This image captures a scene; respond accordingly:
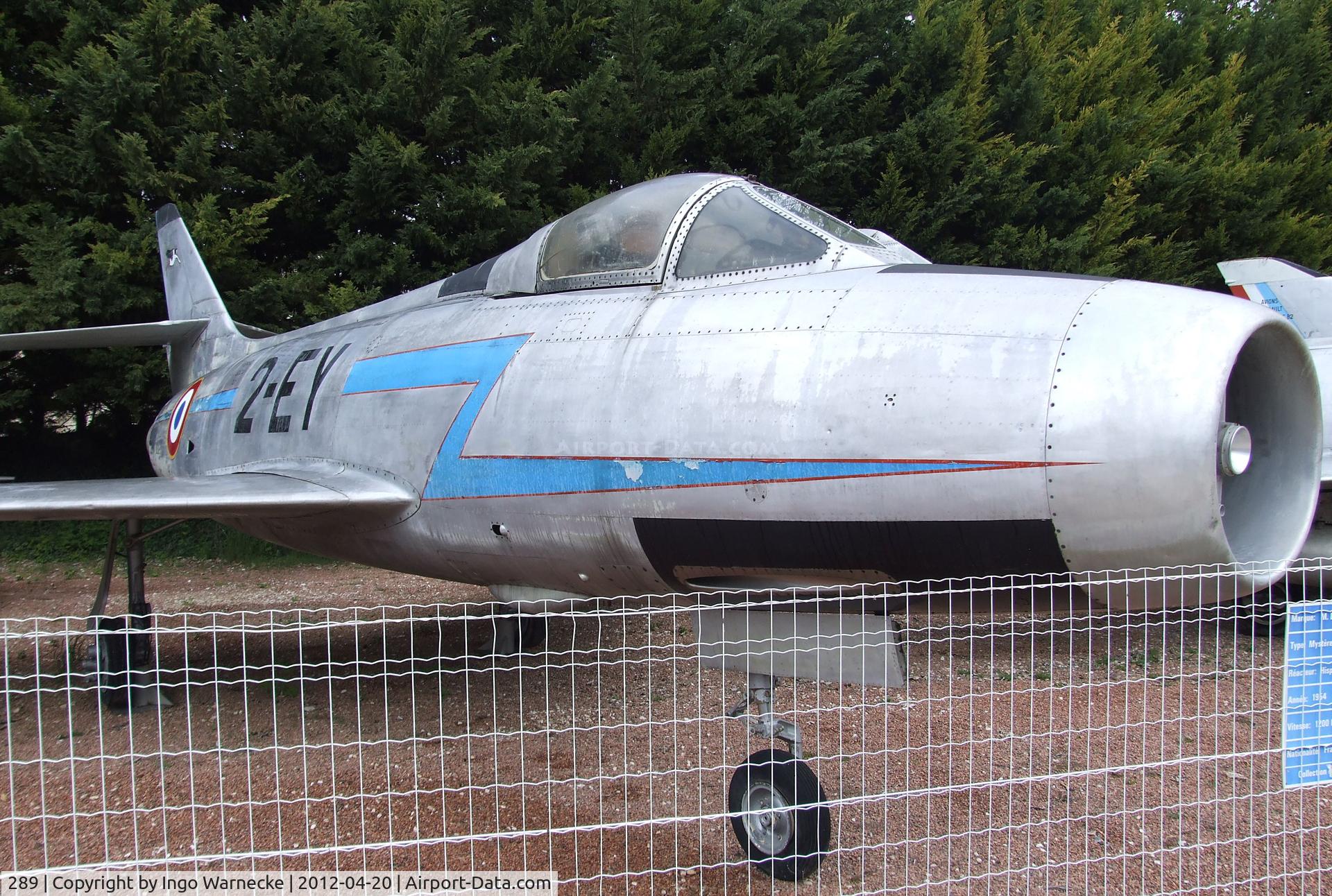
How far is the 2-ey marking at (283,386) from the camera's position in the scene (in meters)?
5.23

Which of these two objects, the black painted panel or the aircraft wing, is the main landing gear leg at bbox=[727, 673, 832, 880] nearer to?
the black painted panel

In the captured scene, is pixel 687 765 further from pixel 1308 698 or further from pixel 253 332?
pixel 253 332

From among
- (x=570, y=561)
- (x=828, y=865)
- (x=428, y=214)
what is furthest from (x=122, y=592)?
(x=828, y=865)

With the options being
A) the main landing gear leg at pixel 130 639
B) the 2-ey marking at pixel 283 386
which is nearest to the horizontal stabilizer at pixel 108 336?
the main landing gear leg at pixel 130 639

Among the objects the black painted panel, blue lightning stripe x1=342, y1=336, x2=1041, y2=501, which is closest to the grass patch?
blue lightning stripe x1=342, y1=336, x2=1041, y2=501

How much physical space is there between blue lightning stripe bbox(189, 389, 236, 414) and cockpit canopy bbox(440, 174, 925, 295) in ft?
10.4

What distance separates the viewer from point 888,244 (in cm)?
403

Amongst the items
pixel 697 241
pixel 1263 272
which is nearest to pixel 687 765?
pixel 697 241

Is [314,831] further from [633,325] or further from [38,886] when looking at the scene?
[633,325]

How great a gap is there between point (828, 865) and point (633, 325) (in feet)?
8.16

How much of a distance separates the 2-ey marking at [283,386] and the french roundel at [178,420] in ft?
4.42

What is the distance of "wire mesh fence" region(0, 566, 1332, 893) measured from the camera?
3295mm

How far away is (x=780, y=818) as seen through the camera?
142 inches

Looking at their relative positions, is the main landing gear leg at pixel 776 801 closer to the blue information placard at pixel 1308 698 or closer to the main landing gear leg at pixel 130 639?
the blue information placard at pixel 1308 698
